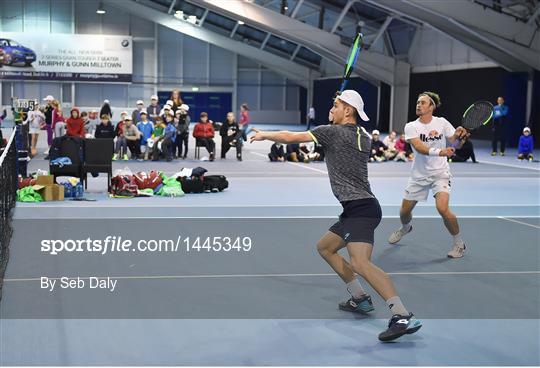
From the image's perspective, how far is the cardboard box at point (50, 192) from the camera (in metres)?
Answer: 11.7

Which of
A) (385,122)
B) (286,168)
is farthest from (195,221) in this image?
(385,122)

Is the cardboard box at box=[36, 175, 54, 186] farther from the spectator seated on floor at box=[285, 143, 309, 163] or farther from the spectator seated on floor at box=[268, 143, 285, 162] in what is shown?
the spectator seated on floor at box=[285, 143, 309, 163]

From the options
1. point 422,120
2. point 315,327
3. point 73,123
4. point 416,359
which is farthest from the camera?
point 73,123

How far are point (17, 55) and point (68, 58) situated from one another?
3.00 metres

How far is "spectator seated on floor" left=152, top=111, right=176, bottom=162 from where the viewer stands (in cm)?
1936

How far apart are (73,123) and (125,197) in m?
6.84

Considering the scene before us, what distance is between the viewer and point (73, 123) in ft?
60.4

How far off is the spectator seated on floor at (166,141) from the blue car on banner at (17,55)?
2894 cm

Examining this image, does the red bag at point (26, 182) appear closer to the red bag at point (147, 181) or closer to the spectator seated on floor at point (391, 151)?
the red bag at point (147, 181)

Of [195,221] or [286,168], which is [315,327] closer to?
[195,221]

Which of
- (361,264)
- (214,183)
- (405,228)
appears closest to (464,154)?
(214,183)

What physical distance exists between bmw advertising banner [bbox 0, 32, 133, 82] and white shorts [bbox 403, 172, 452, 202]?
4019cm

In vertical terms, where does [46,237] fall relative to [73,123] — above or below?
below

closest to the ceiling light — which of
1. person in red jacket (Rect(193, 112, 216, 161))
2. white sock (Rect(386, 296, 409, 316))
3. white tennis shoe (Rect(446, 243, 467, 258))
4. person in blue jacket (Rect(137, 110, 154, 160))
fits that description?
person in red jacket (Rect(193, 112, 216, 161))
